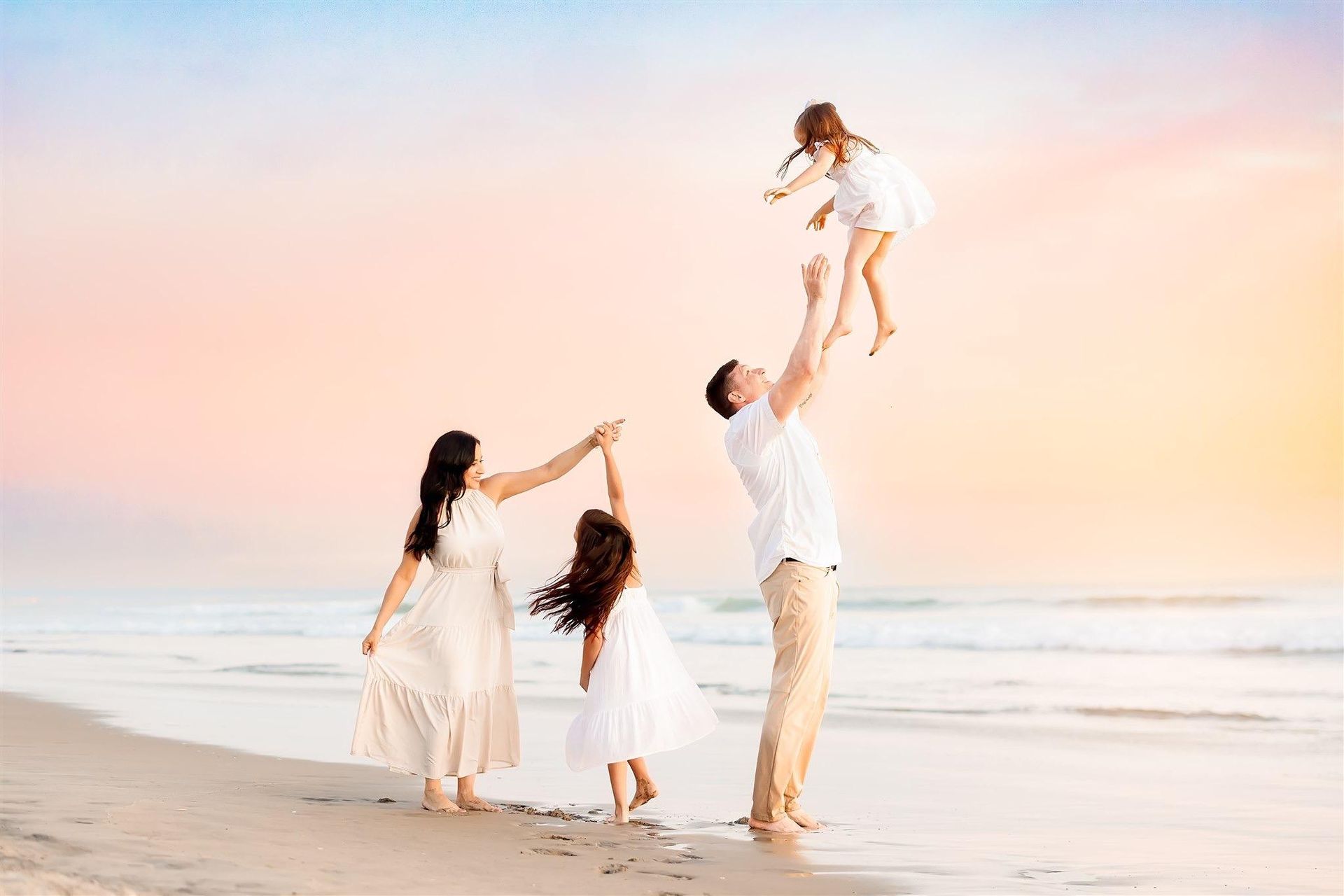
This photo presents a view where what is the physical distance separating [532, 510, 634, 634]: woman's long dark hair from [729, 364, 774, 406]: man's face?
79cm

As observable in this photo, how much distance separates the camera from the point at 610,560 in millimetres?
5574

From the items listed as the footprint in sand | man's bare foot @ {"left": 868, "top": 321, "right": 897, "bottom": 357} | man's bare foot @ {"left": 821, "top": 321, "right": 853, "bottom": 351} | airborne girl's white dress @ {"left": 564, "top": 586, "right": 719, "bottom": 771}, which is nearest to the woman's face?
airborne girl's white dress @ {"left": 564, "top": 586, "right": 719, "bottom": 771}

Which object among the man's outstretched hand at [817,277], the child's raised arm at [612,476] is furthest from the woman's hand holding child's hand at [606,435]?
the man's outstretched hand at [817,277]

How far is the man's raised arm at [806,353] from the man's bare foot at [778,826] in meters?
1.70

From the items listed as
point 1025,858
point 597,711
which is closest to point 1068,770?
point 1025,858

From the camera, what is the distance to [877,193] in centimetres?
526

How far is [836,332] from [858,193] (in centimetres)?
59

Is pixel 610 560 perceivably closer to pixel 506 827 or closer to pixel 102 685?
pixel 506 827

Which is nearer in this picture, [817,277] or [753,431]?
[817,277]

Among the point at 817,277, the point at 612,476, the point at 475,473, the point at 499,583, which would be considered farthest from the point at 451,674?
the point at 817,277

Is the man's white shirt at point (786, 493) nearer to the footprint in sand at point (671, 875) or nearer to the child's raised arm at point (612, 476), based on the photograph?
the child's raised arm at point (612, 476)

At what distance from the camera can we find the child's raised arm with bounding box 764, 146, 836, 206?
490cm

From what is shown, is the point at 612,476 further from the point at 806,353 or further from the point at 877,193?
the point at 877,193

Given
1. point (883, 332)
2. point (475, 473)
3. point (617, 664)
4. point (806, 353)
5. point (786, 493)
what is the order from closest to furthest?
point (806, 353) → point (786, 493) → point (883, 332) → point (617, 664) → point (475, 473)
